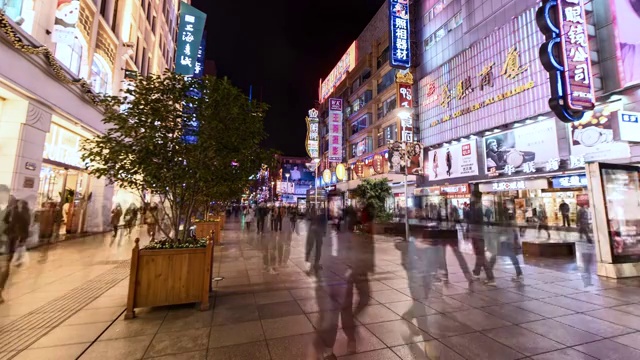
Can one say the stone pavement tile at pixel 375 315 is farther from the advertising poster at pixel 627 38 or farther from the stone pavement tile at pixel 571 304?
the advertising poster at pixel 627 38

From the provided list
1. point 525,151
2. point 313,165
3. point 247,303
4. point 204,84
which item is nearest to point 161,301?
point 247,303

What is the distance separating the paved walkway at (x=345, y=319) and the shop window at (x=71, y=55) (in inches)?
365

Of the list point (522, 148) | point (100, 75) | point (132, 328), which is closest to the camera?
point (132, 328)

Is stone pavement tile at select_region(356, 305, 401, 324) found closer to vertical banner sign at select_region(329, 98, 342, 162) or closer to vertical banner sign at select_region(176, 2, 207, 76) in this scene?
vertical banner sign at select_region(176, 2, 207, 76)

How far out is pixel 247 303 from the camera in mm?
5922

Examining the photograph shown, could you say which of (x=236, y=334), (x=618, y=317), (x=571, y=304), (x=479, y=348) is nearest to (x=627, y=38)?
(x=571, y=304)

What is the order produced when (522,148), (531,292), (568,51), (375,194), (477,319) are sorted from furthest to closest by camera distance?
(522,148), (375,194), (568,51), (531,292), (477,319)

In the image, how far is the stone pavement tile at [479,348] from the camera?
3734 mm

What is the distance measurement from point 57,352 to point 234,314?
243 cm

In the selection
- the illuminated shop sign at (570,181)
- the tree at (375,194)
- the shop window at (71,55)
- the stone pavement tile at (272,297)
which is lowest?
the stone pavement tile at (272,297)

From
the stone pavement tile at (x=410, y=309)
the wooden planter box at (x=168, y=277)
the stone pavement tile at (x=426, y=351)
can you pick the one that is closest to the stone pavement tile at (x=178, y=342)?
the wooden planter box at (x=168, y=277)

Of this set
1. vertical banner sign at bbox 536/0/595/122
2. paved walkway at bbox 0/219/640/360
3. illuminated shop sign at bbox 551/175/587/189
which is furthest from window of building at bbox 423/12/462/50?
paved walkway at bbox 0/219/640/360

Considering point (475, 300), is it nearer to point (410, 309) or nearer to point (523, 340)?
point (410, 309)

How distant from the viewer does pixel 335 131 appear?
1721 inches
